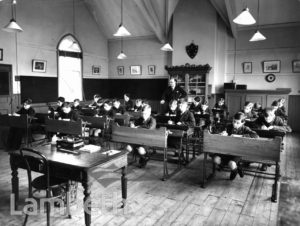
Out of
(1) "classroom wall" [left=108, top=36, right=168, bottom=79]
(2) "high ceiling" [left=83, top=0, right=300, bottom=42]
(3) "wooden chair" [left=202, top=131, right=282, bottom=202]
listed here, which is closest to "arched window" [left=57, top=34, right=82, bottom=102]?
(2) "high ceiling" [left=83, top=0, right=300, bottom=42]

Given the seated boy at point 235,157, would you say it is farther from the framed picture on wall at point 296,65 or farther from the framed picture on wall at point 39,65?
the framed picture on wall at point 39,65

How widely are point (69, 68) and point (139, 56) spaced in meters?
3.49

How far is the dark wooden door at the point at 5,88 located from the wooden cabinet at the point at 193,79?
234 inches

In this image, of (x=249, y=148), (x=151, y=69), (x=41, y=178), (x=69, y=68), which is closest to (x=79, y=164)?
→ (x=41, y=178)

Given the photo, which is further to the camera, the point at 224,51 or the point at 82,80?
the point at 82,80

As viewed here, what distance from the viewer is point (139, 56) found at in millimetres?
12758

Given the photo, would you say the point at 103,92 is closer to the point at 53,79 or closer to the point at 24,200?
the point at 53,79

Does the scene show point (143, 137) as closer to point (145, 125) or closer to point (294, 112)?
point (145, 125)

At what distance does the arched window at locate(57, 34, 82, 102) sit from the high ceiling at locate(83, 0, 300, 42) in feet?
6.50

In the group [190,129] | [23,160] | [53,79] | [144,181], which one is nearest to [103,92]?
[53,79]

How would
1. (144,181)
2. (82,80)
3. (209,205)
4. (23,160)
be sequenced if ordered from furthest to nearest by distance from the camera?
(82,80) < (144,181) < (209,205) < (23,160)

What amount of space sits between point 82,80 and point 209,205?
9204 mm

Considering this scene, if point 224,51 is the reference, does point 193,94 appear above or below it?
below

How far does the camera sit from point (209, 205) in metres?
3.71
